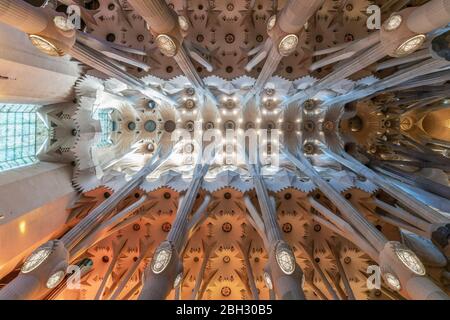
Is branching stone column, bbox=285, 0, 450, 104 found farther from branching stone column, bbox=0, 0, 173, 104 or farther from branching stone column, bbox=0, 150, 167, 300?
branching stone column, bbox=0, 150, 167, 300

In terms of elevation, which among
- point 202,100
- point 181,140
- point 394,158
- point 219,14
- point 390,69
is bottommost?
point 394,158

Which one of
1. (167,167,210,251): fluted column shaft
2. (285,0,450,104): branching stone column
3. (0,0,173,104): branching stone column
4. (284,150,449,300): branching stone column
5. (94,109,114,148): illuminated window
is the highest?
(0,0,173,104): branching stone column

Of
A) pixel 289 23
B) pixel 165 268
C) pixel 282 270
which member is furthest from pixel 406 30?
pixel 165 268

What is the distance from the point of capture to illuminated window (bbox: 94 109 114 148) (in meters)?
15.0

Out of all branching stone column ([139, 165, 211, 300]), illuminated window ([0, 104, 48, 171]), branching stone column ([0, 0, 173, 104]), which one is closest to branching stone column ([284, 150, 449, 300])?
branching stone column ([139, 165, 211, 300])

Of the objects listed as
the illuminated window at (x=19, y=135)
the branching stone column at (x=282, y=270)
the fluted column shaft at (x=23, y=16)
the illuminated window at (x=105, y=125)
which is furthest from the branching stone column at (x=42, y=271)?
the illuminated window at (x=105, y=125)

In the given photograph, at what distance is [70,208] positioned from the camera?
37.8 feet

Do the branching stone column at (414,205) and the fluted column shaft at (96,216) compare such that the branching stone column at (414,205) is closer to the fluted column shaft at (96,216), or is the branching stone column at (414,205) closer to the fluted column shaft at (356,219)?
the fluted column shaft at (356,219)

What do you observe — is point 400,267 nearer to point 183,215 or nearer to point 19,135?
point 183,215

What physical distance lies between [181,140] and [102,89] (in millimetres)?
4763

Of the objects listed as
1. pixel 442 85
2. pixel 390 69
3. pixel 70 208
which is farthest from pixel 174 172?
pixel 442 85

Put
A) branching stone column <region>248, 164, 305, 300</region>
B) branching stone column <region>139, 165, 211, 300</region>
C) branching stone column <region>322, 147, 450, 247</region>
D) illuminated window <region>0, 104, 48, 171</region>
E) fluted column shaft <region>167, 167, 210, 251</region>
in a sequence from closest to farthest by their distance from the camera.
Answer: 1. branching stone column <region>248, 164, 305, 300</region>
2. branching stone column <region>139, 165, 211, 300</region>
3. fluted column shaft <region>167, 167, 210, 251</region>
4. branching stone column <region>322, 147, 450, 247</region>
5. illuminated window <region>0, 104, 48, 171</region>

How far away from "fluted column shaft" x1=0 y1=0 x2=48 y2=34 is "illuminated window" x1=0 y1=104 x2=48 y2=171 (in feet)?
15.8
